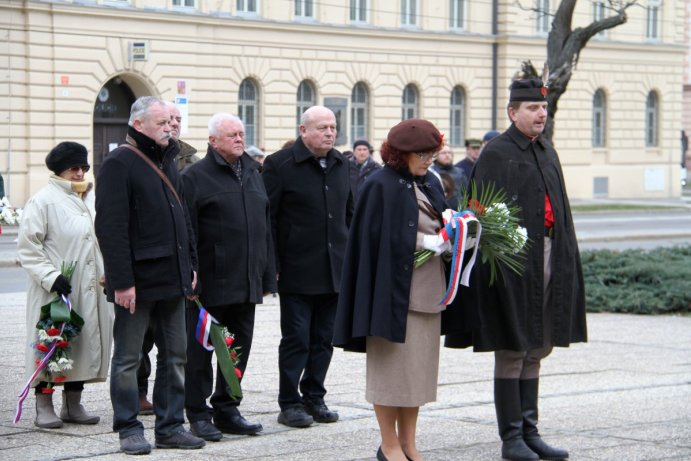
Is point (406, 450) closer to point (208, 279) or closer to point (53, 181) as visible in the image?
point (208, 279)

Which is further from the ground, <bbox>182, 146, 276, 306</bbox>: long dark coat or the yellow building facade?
the yellow building facade

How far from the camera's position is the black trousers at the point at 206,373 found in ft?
27.9

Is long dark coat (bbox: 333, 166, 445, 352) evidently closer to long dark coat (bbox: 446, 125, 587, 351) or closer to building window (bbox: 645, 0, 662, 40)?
long dark coat (bbox: 446, 125, 587, 351)

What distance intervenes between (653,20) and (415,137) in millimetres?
45211

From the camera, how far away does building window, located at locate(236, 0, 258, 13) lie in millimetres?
37656

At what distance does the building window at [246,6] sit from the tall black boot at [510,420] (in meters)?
30.8

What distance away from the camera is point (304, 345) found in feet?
29.6

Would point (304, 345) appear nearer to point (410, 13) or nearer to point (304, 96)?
point (304, 96)

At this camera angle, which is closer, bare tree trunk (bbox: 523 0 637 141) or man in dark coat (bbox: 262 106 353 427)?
man in dark coat (bbox: 262 106 353 427)

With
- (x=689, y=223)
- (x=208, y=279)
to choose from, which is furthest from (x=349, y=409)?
(x=689, y=223)

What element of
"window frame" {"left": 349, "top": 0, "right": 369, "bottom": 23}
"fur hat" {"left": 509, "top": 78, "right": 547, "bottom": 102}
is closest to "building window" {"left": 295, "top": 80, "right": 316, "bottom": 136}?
"window frame" {"left": 349, "top": 0, "right": 369, "bottom": 23}

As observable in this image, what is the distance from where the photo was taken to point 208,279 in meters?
8.57

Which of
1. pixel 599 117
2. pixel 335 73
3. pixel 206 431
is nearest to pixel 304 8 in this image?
pixel 335 73

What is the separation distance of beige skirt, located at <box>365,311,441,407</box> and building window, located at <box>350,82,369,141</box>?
33871 millimetres
